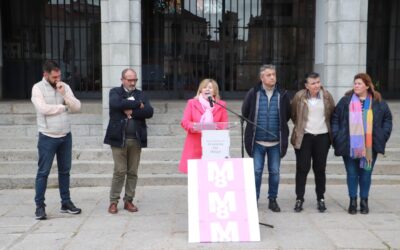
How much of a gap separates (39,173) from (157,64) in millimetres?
6911

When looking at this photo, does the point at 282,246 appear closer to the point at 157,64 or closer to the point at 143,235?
the point at 143,235

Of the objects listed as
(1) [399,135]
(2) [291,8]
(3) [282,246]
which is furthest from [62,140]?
(2) [291,8]

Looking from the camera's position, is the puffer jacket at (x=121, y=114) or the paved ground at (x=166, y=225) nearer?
the paved ground at (x=166, y=225)

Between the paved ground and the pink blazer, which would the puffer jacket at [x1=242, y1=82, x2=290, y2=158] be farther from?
the paved ground

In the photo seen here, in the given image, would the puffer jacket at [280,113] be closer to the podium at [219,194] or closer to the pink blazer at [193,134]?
the pink blazer at [193,134]

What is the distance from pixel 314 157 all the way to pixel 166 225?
2.24 m

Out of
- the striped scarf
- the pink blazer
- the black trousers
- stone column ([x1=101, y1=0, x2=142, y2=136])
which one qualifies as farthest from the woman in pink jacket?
stone column ([x1=101, y1=0, x2=142, y2=136])

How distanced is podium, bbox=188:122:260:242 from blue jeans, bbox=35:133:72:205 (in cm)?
193

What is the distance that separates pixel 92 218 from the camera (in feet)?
22.4

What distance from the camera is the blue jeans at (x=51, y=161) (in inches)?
263

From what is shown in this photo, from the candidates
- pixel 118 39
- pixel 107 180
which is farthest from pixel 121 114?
pixel 118 39

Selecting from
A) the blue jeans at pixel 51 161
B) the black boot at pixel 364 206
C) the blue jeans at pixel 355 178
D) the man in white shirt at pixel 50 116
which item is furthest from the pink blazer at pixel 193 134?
the black boot at pixel 364 206

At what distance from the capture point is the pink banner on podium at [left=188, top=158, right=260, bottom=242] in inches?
227

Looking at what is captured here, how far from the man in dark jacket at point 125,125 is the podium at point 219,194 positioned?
992 mm
